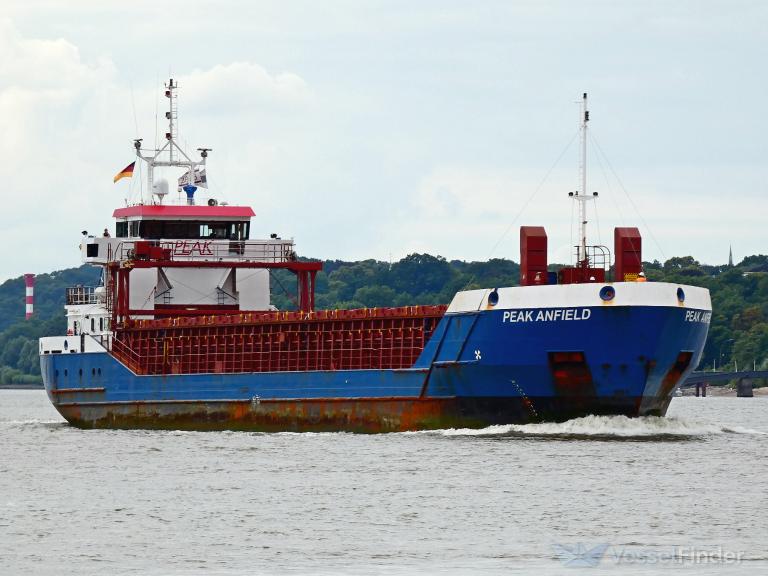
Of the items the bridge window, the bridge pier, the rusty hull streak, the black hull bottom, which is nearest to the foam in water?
the black hull bottom

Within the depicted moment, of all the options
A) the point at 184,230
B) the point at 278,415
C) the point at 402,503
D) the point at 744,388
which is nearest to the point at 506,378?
the point at 278,415

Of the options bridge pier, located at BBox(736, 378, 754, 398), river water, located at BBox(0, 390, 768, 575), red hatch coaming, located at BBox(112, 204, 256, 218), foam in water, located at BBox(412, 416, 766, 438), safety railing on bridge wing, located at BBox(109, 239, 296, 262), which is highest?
red hatch coaming, located at BBox(112, 204, 256, 218)

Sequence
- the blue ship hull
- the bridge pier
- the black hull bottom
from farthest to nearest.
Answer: the bridge pier
the black hull bottom
the blue ship hull

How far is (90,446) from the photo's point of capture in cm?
5197

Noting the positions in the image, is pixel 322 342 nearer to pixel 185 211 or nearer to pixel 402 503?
pixel 185 211

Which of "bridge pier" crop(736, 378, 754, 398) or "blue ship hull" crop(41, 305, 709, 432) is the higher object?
"blue ship hull" crop(41, 305, 709, 432)

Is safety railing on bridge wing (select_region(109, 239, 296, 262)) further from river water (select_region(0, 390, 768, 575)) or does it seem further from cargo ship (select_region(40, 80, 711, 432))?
river water (select_region(0, 390, 768, 575))

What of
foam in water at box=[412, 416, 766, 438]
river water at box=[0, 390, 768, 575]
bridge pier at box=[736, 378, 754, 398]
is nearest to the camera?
river water at box=[0, 390, 768, 575]

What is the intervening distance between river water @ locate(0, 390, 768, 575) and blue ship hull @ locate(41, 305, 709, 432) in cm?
65

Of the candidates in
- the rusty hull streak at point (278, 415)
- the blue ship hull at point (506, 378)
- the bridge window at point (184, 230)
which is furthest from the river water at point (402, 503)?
the bridge window at point (184, 230)

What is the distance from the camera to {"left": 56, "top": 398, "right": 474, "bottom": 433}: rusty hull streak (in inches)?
1962

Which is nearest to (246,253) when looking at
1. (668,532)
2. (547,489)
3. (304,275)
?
(304,275)

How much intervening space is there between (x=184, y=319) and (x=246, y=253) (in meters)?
4.26

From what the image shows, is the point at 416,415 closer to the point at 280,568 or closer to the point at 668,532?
the point at 668,532
